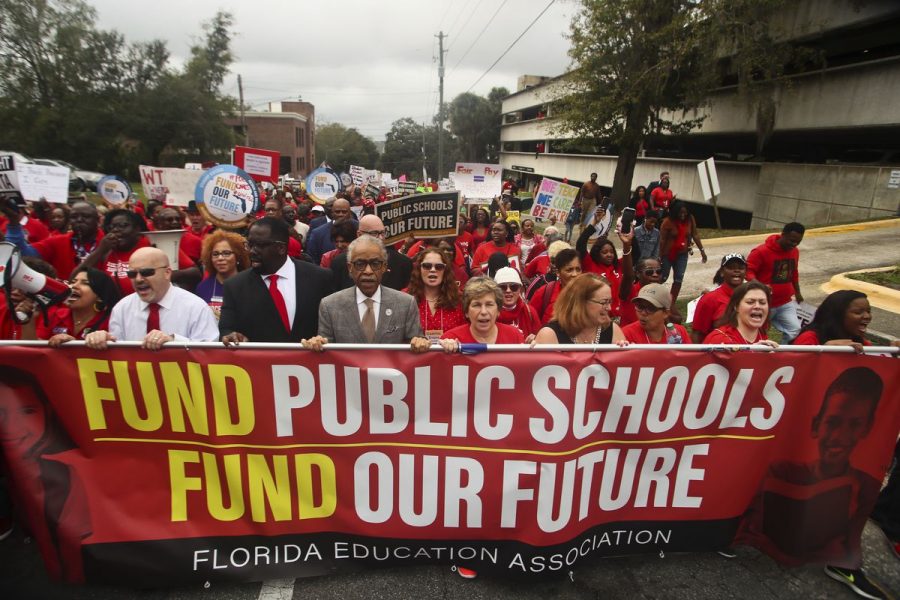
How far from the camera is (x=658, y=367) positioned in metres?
2.86

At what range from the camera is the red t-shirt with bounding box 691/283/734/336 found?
4.57 metres

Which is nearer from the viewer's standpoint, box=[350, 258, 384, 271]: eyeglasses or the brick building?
box=[350, 258, 384, 271]: eyeglasses

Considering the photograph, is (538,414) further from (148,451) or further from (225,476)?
(148,451)

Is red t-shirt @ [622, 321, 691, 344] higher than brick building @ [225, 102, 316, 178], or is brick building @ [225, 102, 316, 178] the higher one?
brick building @ [225, 102, 316, 178]

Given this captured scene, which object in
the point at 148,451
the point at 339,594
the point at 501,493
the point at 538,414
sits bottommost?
the point at 339,594

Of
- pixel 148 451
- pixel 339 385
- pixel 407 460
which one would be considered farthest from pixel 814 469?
pixel 148 451

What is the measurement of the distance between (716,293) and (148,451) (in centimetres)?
441

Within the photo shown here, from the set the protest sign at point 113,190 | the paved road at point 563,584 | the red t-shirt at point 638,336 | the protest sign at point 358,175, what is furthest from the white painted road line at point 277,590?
the protest sign at point 358,175

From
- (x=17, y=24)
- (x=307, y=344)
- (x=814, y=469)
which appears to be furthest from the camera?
(x=17, y=24)

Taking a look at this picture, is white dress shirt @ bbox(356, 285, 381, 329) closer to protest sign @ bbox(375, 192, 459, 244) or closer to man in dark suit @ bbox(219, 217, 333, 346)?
man in dark suit @ bbox(219, 217, 333, 346)

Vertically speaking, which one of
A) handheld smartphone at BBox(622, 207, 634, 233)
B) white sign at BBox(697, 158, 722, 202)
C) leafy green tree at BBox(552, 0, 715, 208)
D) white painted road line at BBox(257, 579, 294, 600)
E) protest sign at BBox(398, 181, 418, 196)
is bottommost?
white painted road line at BBox(257, 579, 294, 600)

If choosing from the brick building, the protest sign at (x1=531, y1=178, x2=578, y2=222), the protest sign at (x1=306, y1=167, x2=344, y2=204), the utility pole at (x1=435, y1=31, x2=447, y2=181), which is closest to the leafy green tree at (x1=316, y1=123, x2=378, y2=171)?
the brick building

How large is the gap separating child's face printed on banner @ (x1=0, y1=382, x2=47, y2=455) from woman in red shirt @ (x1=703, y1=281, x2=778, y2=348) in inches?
155

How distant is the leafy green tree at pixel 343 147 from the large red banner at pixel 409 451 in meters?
92.9
